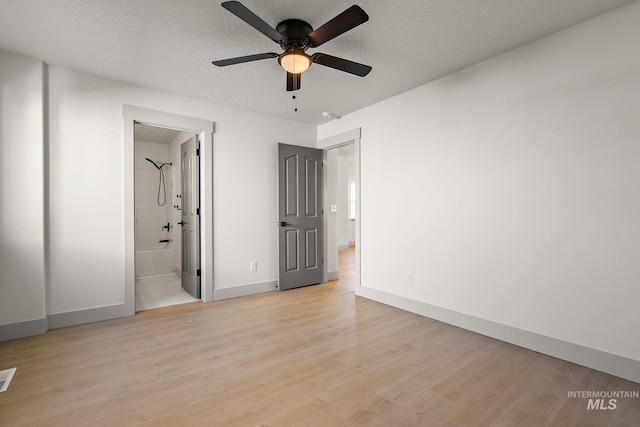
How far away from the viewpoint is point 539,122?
2.50 m

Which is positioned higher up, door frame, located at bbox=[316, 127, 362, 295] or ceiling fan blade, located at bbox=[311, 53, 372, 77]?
ceiling fan blade, located at bbox=[311, 53, 372, 77]

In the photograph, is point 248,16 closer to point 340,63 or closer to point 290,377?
point 340,63

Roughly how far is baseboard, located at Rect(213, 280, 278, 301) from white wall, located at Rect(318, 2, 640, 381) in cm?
185

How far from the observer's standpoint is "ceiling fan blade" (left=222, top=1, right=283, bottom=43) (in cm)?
167

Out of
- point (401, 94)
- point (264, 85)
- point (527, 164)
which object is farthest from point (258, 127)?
point (527, 164)

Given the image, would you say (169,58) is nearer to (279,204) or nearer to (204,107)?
(204,107)

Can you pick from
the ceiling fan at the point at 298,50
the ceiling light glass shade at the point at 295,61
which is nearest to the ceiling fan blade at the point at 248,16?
the ceiling fan at the point at 298,50

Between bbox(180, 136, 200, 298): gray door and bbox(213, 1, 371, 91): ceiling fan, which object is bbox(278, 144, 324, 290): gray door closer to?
bbox(180, 136, 200, 298): gray door

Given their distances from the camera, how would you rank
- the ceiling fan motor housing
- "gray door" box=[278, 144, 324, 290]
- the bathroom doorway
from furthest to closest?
1. "gray door" box=[278, 144, 324, 290]
2. the bathroom doorway
3. the ceiling fan motor housing

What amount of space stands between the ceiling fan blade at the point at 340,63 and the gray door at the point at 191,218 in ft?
8.09

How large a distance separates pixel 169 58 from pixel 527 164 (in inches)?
132

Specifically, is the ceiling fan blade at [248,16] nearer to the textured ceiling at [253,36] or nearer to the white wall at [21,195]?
the textured ceiling at [253,36]

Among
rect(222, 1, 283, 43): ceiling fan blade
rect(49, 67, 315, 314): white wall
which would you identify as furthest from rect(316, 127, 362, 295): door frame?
rect(222, 1, 283, 43): ceiling fan blade

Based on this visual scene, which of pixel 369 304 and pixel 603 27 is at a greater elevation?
pixel 603 27
